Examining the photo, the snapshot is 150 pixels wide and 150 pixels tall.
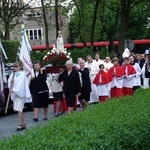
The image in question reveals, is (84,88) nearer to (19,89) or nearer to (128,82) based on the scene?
(19,89)

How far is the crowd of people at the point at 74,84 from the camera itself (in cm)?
1248

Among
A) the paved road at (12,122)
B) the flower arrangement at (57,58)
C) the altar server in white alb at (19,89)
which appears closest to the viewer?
the paved road at (12,122)

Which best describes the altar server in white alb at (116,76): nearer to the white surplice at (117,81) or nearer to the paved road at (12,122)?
the white surplice at (117,81)

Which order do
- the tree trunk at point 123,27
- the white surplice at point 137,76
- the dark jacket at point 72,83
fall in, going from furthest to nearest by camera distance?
the tree trunk at point 123,27, the white surplice at point 137,76, the dark jacket at point 72,83

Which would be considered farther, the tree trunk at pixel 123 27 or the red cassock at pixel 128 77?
the tree trunk at pixel 123 27

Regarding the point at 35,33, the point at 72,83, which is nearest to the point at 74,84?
the point at 72,83

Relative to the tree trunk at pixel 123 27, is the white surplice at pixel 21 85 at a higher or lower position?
lower

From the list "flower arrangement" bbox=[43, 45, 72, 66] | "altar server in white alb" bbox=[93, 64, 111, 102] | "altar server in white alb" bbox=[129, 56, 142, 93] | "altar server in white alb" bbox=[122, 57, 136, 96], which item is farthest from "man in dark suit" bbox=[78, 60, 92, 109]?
"altar server in white alb" bbox=[129, 56, 142, 93]

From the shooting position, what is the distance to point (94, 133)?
19.8ft

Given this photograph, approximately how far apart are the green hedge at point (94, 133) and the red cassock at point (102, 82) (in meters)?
9.17

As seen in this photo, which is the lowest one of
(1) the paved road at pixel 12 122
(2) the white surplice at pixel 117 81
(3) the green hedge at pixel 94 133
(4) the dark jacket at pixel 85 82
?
(1) the paved road at pixel 12 122

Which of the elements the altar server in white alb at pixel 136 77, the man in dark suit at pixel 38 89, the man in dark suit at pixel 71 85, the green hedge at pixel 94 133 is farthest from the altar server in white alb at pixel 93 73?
the green hedge at pixel 94 133

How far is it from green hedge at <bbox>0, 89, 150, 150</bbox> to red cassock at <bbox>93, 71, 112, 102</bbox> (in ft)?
30.1

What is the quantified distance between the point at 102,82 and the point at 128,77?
136 centimetres
